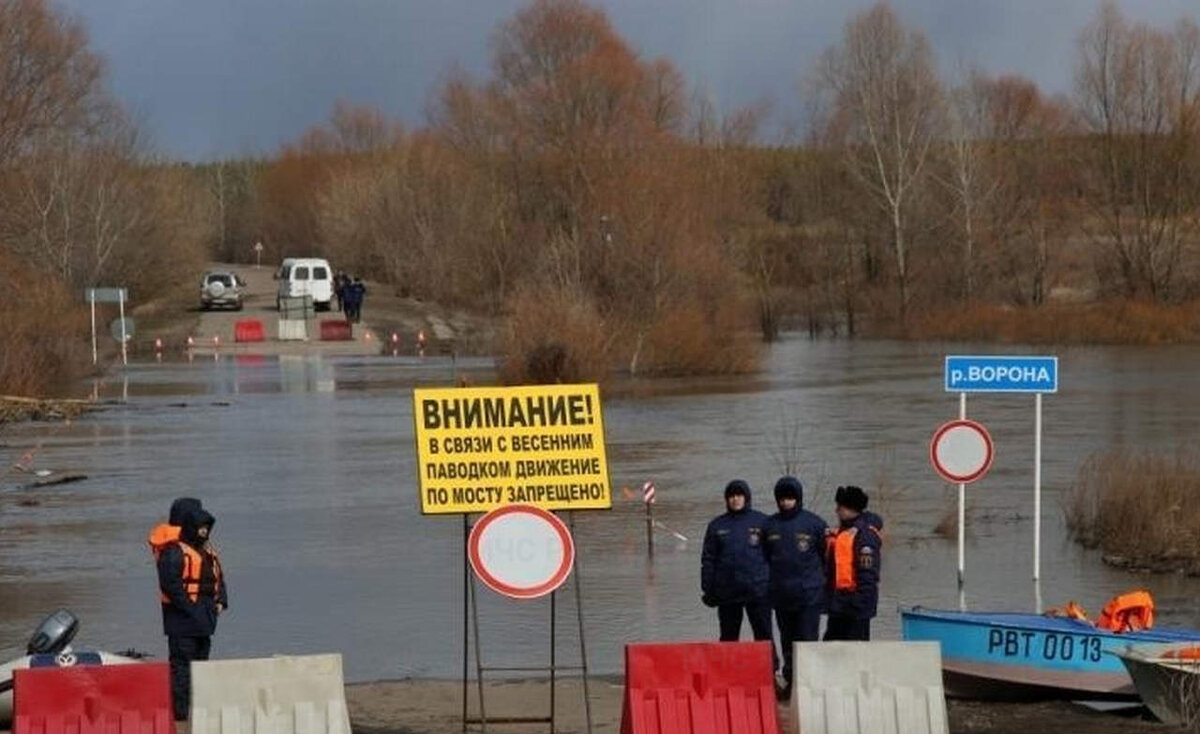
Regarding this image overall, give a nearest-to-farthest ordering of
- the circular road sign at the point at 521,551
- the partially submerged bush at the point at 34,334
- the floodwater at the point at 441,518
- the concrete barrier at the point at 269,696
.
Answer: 1. the concrete barrier at the point at 269,696
2. the circular road sign at the point at 521,551
3. the floodwater at the point at 441,518
4. the partially submerged bush at the point at 34,334

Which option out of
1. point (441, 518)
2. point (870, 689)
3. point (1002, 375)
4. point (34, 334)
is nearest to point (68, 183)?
point (34, 334)

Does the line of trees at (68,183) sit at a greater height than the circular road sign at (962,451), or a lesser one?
greater

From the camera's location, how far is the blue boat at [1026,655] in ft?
46.1

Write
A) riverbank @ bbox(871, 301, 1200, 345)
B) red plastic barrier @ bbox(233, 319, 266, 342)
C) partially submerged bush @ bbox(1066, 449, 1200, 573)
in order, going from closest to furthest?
partially submerged bush @ bbox(1066, 449, 1200, 573), red plastic barrier @ bbox(233, 319, 266, 342), riverbank @ bbox(871, 301, 1200, 345)

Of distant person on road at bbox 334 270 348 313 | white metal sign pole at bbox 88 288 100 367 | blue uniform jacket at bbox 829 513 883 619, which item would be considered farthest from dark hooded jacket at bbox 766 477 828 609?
distant person on road at bbox 334 270 348 313

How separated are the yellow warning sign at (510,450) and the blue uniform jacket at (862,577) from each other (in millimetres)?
2328

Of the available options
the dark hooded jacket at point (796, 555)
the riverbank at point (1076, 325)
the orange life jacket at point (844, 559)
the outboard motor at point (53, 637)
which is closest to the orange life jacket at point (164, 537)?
the outboard motor at point (53, 637)

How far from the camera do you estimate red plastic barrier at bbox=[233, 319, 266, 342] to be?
71.1m

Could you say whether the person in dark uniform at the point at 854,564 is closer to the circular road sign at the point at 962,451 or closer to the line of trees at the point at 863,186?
the circular road sign at the point at 962,451

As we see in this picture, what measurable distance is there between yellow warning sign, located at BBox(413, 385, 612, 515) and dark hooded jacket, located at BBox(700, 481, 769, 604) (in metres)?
1.94

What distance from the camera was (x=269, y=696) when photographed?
1073 cm

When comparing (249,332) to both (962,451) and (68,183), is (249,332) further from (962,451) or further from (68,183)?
(962,451)

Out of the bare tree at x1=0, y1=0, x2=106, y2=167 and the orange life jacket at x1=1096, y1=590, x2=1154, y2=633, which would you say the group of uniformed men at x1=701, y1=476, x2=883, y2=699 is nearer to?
the orange life jacket at x1=1096, y1=590, x2=1154, y2=633

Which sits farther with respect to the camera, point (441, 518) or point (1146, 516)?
point (441, 518)
